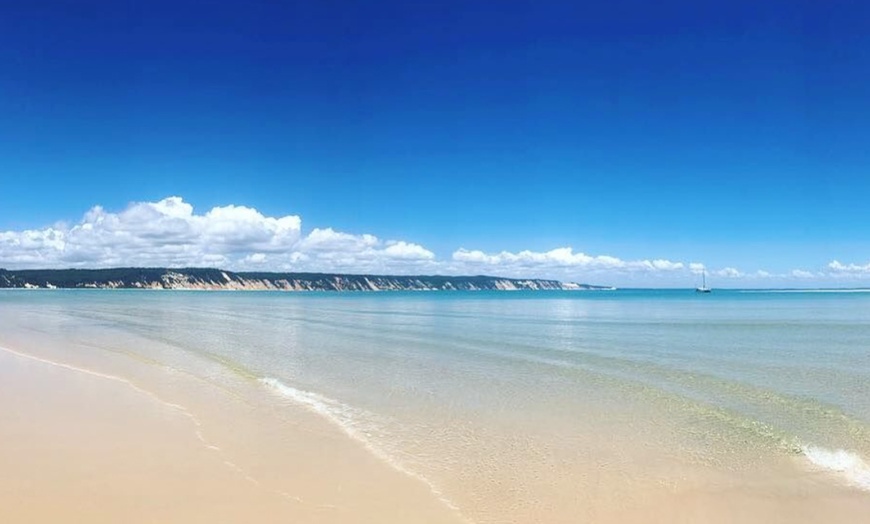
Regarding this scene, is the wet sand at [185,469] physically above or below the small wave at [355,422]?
above

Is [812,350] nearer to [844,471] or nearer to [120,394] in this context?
[844,471]

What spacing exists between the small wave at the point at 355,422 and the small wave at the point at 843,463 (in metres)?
5.68

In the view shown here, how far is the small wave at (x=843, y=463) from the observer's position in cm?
795

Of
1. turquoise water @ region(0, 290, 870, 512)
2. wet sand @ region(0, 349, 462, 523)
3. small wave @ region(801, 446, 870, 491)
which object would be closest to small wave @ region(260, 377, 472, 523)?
turquoise water @ region(0, 290, 870, 512)

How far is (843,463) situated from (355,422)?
800 centimetres

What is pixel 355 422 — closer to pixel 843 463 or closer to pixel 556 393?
pixel 556 393

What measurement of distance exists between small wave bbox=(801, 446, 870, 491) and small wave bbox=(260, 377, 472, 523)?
5.68 metres

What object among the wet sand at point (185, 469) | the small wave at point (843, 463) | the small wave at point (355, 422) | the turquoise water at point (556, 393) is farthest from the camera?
the turquoise water at point (556, 393)

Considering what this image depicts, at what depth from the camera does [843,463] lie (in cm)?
865

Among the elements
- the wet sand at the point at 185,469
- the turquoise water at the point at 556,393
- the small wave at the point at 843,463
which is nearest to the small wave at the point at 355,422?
the turquoise water at the point at 556,393

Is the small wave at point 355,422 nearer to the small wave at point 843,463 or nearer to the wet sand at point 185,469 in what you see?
the wet sand at point 185,469

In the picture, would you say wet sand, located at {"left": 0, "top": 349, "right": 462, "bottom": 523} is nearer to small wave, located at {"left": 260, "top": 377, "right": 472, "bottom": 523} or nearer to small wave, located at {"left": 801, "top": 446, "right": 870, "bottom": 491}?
small wave, located at {"left": 260, "top": 377, "right": 472, "bottom": 523}

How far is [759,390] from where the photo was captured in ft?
47.5

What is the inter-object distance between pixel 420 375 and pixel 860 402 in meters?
10.7
